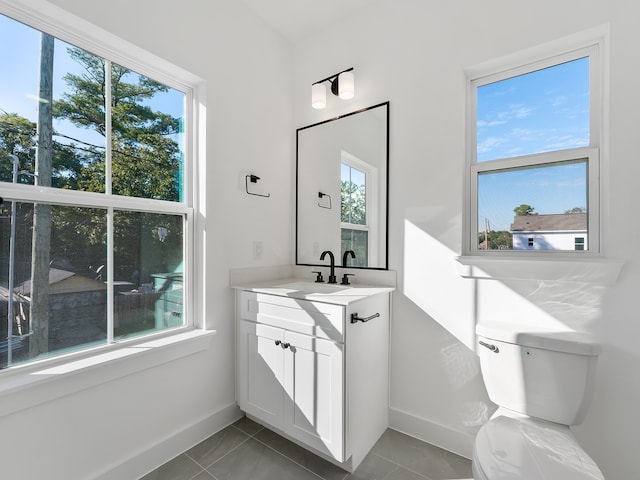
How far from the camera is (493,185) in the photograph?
173 centimetres

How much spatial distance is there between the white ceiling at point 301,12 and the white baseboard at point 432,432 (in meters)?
2.66

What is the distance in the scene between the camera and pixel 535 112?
1.62 metres

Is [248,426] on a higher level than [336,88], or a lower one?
lower

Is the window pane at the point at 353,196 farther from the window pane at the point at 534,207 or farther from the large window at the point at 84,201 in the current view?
the large window at the point at 84,201

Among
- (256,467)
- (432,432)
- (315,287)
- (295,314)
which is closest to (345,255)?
(315,287)

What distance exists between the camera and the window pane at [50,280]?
1.25 m

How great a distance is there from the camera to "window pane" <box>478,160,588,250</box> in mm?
1514

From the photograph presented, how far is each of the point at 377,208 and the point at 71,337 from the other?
176 cm

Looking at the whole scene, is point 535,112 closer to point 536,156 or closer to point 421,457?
point 536,156

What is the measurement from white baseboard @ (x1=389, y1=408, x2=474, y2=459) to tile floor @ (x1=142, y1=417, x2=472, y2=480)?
0.11 feet

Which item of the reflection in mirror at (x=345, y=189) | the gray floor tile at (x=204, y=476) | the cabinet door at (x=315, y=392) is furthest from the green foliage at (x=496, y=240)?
the gray floor tile at (x=204, y=476)

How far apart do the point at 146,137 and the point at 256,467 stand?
185 cm

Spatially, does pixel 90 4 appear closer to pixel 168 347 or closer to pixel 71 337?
pixel 71 337

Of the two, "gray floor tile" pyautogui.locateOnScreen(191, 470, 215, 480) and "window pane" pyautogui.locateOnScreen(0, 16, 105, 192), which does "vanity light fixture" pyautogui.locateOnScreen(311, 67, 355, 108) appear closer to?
"window pane" pyautogui.locateOnScreen(0, 16, 105, 192)
